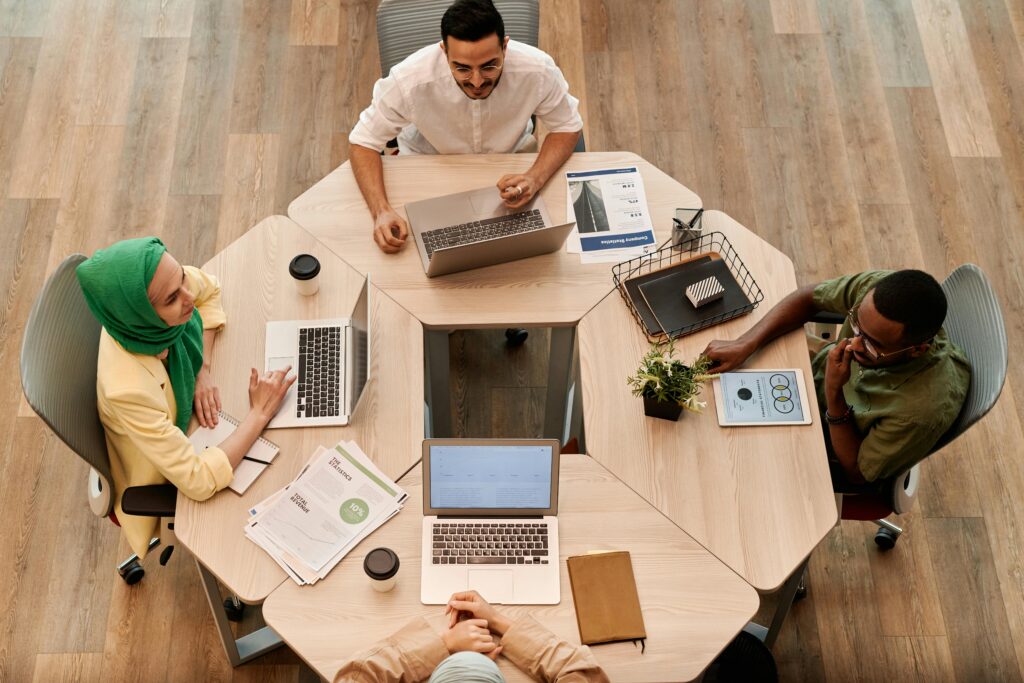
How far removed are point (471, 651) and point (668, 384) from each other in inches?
31.3

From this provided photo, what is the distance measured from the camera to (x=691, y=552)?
7.50 feet

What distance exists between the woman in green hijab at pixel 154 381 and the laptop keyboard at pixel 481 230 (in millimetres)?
607

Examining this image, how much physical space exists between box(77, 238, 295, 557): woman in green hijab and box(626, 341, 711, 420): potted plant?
0.92 meters

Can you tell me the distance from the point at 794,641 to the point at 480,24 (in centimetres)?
211

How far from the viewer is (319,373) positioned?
2559 mm

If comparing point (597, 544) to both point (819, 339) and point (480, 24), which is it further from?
point (480, 24)

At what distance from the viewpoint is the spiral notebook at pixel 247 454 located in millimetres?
2377

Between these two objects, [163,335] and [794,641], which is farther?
[794,641]

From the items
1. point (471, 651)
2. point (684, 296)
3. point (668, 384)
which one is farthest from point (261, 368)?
point (684, 296)

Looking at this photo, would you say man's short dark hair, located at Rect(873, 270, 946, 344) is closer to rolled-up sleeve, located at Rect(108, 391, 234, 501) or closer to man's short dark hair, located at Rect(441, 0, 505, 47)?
man's short dark hair, located at Rect(441, 0, 505, 47)

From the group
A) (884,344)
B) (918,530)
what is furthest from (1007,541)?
(884,344)

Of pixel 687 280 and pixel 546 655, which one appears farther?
pixel 687 280

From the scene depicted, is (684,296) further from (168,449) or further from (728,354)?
(168,449)

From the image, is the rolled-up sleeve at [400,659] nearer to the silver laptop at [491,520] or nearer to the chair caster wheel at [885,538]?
the silver laptop at [491,520]
